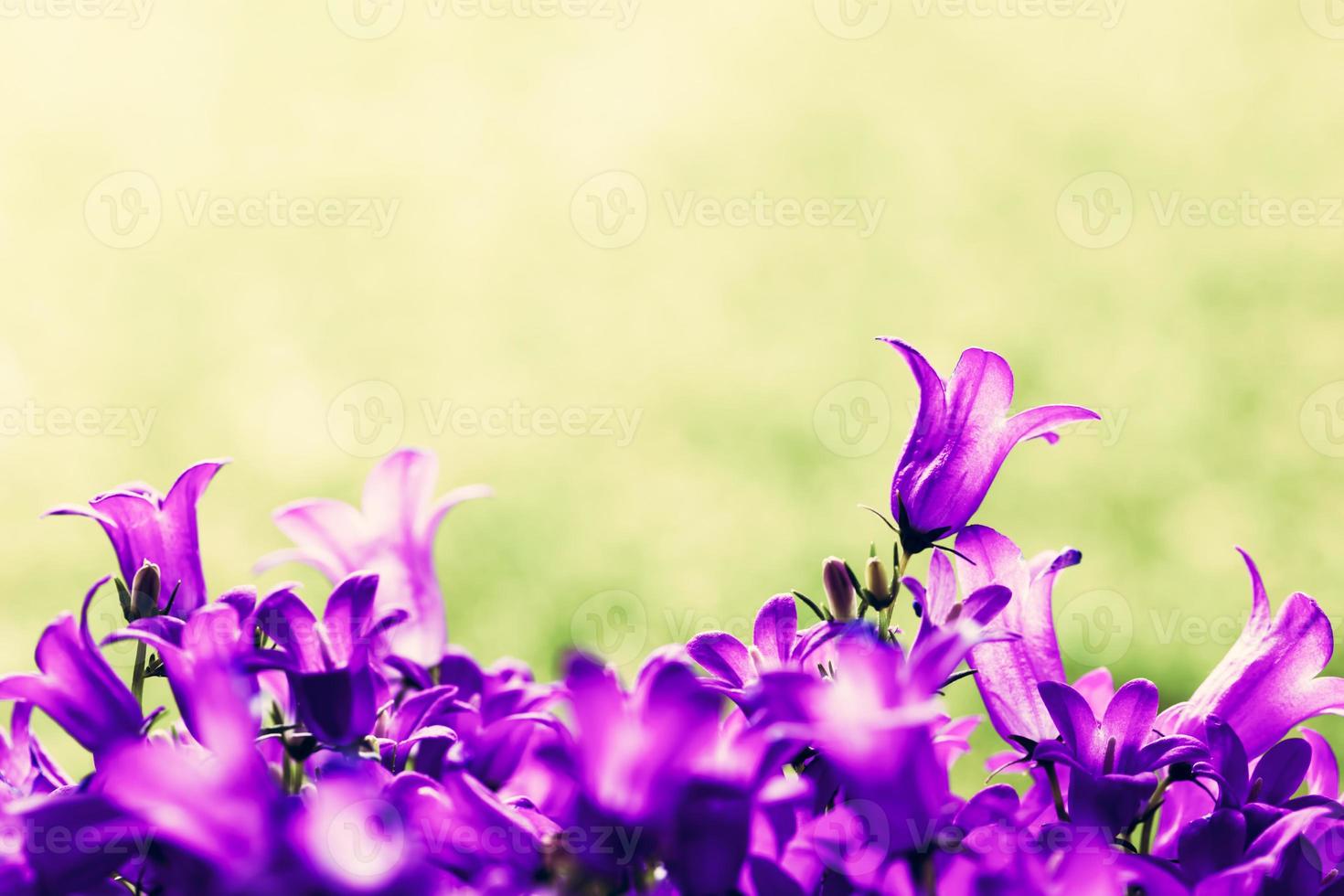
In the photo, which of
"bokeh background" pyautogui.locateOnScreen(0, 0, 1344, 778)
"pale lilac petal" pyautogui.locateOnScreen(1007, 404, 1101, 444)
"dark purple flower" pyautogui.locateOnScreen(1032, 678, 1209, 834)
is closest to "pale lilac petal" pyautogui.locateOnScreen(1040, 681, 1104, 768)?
"dark purple flower" pyautogui.locateOnScreen(1032, 678, 1209, 834)

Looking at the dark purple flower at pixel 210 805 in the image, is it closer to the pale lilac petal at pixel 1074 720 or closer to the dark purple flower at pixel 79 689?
the dark purple flower at pixel 79 689

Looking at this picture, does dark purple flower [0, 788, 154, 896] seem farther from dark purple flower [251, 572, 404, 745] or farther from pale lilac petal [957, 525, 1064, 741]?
pale lilac petal [957, 525, 1064, 741]

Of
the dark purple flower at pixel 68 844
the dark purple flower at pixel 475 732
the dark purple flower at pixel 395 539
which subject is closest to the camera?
the dark purple flower at pixel 68 844

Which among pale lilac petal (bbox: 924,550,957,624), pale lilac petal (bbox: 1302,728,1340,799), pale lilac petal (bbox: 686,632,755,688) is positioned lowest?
pale lilac petal (bbox: 1302,728,1340,799)

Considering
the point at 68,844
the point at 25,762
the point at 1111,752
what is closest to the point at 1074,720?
the point at 1111,752

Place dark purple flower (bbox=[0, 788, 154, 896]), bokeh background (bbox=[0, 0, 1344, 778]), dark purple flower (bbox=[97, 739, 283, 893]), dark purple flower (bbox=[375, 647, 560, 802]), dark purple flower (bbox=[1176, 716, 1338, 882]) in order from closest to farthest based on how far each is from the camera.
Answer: dark purple flower (bbox=[97, 739, 283, 893]) → dark purple flower (bbox=[0, 788, 154, 896]) → dark purple flower (bbox=[1176, 716, 1338, 882]) → dark purple flower (bbox=[375, 647, 560, 802]) → bokeh background (bbox=[0, 0, 1344, 778])

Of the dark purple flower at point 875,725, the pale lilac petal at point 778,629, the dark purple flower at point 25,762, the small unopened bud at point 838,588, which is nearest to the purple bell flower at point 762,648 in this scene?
the pale lilac petal at point 778,629

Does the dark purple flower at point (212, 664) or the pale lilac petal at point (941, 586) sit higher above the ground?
the pale lilac petal at point (941, 586)
